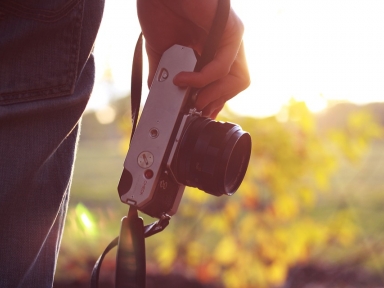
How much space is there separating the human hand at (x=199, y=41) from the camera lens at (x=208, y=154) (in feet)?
0.18

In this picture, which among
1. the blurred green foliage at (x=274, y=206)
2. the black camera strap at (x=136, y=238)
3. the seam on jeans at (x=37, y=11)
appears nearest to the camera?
the seam on jeans at (x=37, y=11)

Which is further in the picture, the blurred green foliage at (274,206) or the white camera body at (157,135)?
the blurred green foliage at (274,206)

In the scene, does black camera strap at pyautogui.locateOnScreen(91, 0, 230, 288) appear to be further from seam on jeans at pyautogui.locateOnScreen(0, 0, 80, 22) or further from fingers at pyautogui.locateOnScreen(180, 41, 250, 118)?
seam on jeans at pyautogui.locateOnScreen(0, 0, 80, 22)

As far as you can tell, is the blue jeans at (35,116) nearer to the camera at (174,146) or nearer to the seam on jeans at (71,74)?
the seam on jeans at (71,74)

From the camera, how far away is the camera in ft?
2.97

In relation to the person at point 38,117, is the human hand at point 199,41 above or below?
above

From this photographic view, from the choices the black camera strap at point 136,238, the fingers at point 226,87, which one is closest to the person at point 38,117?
the black camera strap at point 136,238

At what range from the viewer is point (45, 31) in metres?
0.67

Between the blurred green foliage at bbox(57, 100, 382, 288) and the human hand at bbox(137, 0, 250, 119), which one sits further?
the blurred green foliage at bbox(57, 100, 382, 288)

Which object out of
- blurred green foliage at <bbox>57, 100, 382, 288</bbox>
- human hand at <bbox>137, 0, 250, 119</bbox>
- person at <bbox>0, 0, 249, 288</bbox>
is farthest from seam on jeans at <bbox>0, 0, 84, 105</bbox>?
blurred green foliage at <bbox>57, 100, 382, 288</bbox>

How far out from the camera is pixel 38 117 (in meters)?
0.68

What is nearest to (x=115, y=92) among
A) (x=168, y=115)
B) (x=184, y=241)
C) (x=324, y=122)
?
(x=184, y=241)

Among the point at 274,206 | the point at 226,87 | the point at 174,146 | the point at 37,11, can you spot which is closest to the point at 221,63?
the point at 226,87

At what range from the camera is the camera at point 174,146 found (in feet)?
2.97
